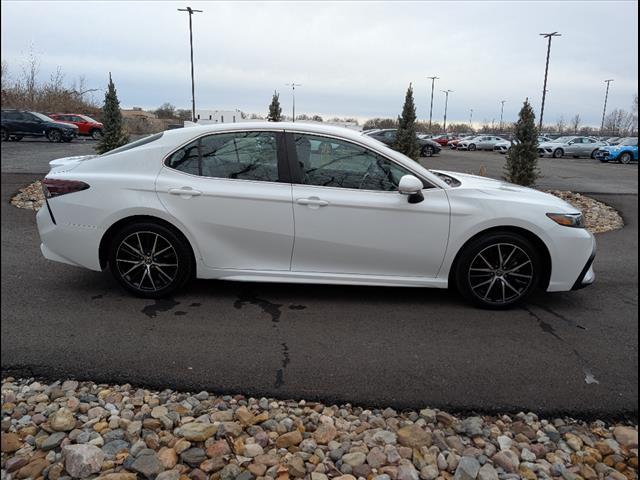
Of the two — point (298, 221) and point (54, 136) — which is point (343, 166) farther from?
point (54, 136)

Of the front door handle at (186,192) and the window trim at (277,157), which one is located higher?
the window trim at (277,157)

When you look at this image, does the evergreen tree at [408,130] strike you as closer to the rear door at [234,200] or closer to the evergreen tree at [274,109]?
the evergreen tree at [274,109]

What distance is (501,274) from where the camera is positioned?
4148 mm

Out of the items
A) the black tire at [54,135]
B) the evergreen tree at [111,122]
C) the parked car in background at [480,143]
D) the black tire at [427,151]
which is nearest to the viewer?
the evergreen tree at [111,122]

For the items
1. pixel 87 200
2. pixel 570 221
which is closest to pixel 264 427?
pixel 87 200

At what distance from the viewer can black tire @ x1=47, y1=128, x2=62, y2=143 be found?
86.4ft

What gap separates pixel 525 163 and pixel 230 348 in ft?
29.6

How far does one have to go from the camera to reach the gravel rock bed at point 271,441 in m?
2.26

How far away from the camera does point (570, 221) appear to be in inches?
161

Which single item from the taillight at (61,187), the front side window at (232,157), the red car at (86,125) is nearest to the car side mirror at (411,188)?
the front side window at (232,157)

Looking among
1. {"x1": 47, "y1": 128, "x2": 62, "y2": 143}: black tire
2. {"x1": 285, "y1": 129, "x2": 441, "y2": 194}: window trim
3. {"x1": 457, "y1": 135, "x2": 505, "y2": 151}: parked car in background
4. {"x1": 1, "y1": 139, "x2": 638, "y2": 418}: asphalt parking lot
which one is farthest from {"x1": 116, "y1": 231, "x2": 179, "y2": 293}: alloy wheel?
{"x1": 457, "y1": 135, "x2": 505, "y2": 151}: parked car in background

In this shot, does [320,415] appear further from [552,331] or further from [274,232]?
[552,331]

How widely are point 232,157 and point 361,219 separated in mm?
1195

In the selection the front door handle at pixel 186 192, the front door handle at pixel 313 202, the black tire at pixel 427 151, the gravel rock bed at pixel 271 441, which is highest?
the front door handle at pixel 186 192
